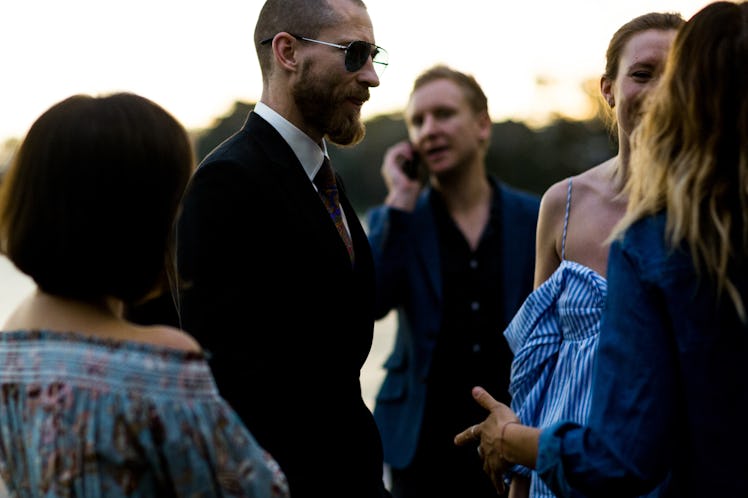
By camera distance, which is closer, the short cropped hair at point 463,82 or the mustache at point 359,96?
the mustache at point 359,96

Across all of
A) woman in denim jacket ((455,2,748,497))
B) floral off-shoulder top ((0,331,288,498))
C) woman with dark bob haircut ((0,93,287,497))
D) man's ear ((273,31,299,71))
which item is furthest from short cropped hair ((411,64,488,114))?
floral off-shoulder top ((0,331,288,498))

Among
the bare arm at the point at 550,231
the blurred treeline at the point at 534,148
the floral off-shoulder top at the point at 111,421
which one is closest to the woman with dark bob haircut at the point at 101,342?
the floral off-shoulder top at the point at 111,421

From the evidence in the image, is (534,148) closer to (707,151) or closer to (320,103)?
(320,103)

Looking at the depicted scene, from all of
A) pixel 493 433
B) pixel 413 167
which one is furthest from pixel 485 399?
pixel 413 167

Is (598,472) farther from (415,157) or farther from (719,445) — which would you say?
(415,157)

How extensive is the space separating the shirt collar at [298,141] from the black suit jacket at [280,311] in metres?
0.08

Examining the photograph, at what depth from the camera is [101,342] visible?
5.59 ft

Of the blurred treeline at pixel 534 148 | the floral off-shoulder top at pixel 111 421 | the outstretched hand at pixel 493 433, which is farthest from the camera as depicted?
the blurred treeline at pixel 534 148

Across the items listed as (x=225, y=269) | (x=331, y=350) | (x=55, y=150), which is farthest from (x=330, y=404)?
(x=55, y=150)

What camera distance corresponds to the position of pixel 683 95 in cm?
198

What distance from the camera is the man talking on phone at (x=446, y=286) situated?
4.40 metres

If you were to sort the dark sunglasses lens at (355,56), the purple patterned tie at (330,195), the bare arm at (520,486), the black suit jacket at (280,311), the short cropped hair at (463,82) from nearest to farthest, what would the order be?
the black suit jacket at (280,311), the bare arm at (520,486), the purple patterned tie at (330,195), the dark sunglasses lens at (355,56), the short cropped hair at (463,82)

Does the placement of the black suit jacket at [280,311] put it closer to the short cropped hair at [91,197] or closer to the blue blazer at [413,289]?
the short cropped hair at [91,197]

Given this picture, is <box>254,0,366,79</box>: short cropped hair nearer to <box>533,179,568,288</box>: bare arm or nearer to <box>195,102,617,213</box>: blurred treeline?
<box>533,179,568,288</box>: bare arm
